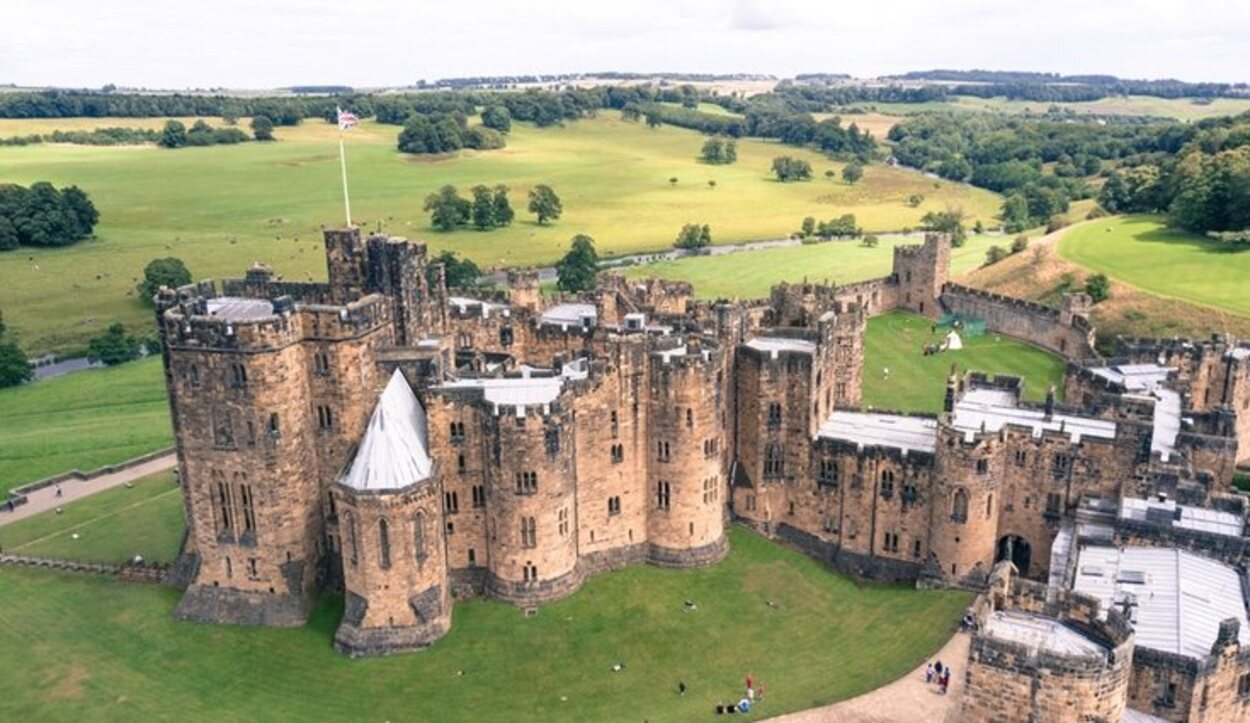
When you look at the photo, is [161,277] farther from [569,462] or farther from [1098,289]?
[1098,289]

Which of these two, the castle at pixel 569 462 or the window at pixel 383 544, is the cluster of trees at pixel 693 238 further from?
the window at pixel 383 544

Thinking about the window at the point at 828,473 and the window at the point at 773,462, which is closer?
the window at the point at 828,473

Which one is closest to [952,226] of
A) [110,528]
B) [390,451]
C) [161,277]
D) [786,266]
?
[786,266]

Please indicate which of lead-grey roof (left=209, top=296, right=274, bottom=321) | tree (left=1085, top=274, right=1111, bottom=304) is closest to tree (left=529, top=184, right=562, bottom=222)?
tree (left=1085, top=274, right=1111, bottom=304)

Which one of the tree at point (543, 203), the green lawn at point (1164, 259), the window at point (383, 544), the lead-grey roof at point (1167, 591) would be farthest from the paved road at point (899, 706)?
the tree at point (543, 203)

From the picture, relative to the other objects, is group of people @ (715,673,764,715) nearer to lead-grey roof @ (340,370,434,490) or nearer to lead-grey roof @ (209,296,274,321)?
lead-grey roof @ (340,370,434,490)
